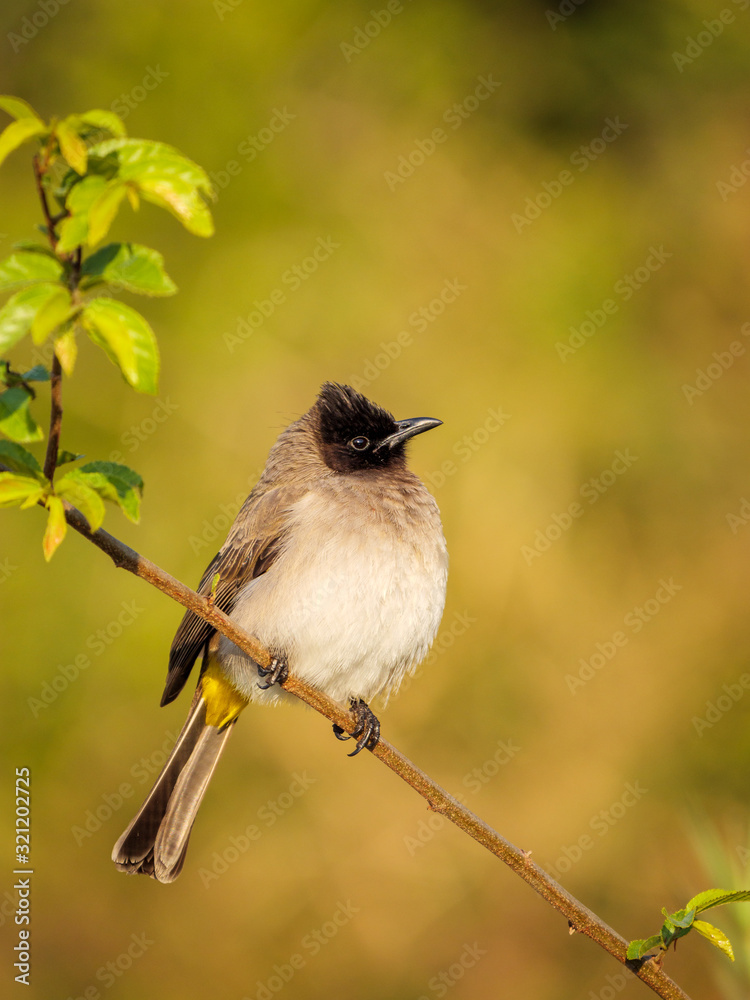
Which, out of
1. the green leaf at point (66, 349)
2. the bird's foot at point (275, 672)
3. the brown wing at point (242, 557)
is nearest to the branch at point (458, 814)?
the green leaf at point (66, 349)

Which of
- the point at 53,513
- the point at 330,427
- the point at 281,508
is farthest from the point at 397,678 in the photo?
the point at 53,513

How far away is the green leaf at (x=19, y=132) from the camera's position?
1.35 metres

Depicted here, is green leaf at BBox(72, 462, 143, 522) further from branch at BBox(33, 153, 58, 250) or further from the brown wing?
the brown wing

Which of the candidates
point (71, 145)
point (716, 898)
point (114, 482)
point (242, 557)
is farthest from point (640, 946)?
point (242, 557)

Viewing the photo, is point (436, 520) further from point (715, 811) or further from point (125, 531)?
point (715, 811)

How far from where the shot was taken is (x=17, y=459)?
162 cm

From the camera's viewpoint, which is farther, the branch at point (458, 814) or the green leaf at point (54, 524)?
the branch at point (458, 814)

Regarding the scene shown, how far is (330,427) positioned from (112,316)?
2.75 m

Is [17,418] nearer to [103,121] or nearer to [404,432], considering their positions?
[103,121]

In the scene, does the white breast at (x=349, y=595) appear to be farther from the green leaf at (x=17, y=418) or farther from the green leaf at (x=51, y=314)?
the green leaf at (x=51, y=314)

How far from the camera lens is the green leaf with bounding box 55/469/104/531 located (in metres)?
1.60

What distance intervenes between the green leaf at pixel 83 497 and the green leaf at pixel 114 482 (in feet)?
0.06

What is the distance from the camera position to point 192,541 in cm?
622

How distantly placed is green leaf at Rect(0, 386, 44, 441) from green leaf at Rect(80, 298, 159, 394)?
0.20 meters
